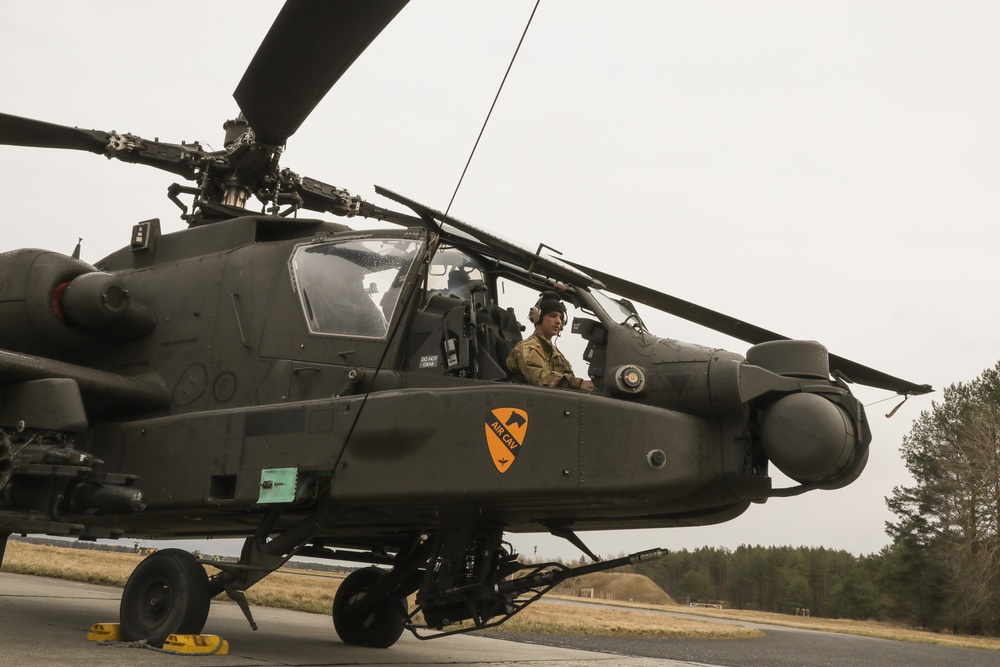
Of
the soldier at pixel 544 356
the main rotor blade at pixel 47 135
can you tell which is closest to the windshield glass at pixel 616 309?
the soldier at pixel 544 356

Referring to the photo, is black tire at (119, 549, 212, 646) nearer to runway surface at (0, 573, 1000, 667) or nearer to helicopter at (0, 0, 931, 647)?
helicopter at (0, 0, 931, 647)

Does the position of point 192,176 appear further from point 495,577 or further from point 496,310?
point 495,577

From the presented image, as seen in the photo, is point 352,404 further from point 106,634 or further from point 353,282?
point 106,634

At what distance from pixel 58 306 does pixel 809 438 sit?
18.0ft

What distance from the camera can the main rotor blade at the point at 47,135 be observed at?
276 inches

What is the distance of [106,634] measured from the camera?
6.01 metres

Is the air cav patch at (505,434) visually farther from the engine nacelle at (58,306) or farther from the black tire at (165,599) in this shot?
the engine nacelle at (58,306)

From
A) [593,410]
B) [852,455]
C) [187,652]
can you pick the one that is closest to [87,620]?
[187,652]

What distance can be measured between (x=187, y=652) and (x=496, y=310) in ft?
9.43

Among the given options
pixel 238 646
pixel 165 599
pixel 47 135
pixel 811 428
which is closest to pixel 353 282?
pixel 165 599

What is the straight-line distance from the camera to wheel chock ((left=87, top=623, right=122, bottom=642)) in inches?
236

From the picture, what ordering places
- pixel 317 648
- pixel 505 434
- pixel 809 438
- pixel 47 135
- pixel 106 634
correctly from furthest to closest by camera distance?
pixel 47 135, pixel 317 648, pixel 106 634, pixel 505 434, pixel 809 438

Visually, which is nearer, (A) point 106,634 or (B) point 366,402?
(B) point 366,402

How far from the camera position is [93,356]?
7234mm
